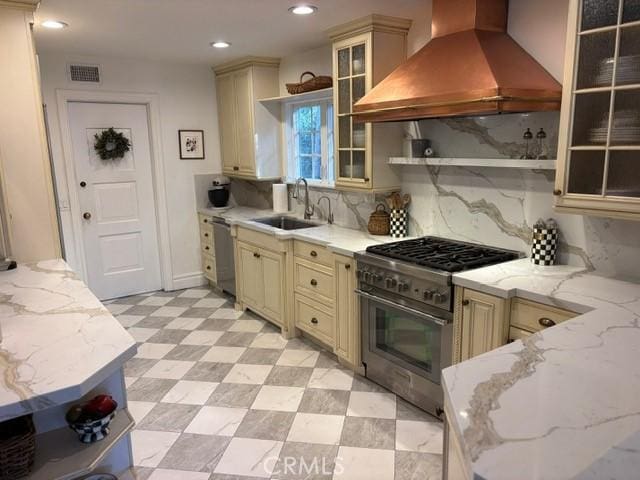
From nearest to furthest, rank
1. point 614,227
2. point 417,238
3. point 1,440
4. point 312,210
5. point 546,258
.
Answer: point 1,440, point 614,227, point 546,258, point 417,238, point 312,210

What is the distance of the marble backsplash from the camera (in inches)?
93.7

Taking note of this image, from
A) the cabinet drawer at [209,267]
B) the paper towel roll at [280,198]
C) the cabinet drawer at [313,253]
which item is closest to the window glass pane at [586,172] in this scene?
the cabinet drawer at [313,253]

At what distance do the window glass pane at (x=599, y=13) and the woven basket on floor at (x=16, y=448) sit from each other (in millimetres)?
2562

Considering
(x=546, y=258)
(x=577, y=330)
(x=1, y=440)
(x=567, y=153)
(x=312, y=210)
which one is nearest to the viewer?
(x=1, y=440)

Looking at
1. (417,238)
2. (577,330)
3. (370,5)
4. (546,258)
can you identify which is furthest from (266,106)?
(577,330)

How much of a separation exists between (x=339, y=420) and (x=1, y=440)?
178cm

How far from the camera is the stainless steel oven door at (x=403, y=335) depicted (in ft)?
8.41

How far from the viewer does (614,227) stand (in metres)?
2.34

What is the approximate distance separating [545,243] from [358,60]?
1.75 m

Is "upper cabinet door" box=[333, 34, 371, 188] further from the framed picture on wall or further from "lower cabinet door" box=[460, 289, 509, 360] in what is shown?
the framed picture on wall

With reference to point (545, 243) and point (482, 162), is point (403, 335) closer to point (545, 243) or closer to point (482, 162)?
point (545, 243)

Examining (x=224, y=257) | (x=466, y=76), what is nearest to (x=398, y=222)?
(x=466, y=76)

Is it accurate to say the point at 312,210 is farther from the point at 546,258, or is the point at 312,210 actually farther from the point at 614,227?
the point at 614,227

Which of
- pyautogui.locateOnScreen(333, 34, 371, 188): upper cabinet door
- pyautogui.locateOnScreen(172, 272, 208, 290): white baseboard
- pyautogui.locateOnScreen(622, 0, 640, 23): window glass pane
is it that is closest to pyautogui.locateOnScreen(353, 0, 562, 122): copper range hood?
pyautogui.locateOnScreen(622, 0, 640, 23): window glass pane
